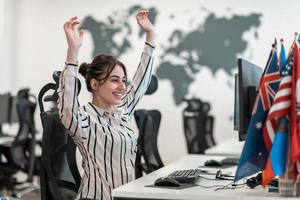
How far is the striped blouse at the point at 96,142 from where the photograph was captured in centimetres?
248

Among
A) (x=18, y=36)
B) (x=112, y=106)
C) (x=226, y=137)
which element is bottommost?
(x=226, y=137)

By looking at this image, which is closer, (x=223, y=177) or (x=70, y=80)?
(x=70, y=80)

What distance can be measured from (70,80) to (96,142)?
348 millimetres

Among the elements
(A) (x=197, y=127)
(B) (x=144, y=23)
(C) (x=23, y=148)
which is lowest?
(C) (x=23, y=148)

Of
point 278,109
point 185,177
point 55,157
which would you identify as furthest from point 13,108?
point 278,109

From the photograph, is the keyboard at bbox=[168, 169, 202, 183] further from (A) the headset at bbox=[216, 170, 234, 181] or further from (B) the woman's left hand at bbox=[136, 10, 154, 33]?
(B) the woman's left hand at bbox=[136, 10, 154, 33]

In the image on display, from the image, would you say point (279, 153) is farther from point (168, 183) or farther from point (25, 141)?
point (25, 141)

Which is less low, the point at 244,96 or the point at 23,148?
the point at 244,96

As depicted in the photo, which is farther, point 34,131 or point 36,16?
point 36,16

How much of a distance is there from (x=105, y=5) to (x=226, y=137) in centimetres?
248

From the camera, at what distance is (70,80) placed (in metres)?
2.46

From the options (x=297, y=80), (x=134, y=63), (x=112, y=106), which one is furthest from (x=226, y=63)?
(x=297, y=80)

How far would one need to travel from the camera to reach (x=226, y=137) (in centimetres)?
753

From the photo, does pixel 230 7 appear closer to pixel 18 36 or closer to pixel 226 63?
pixel 226 63
